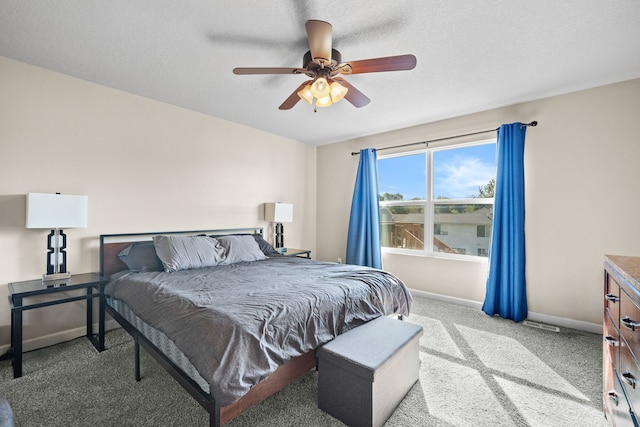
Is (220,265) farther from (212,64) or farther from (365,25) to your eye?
(365,25)

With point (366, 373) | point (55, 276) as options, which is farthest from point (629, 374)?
point (55, 276)

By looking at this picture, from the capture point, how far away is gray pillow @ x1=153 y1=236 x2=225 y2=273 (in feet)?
9.16

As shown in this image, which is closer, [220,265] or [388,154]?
[220,265]

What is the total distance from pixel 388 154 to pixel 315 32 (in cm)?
292

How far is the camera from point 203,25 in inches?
77.9

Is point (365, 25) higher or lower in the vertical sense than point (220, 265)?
higher

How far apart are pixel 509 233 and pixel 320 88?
2.70m

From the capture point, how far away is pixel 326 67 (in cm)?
201

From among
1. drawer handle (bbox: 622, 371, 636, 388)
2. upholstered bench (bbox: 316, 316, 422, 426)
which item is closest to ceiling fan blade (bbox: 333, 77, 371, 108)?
upholstered bench (bbox: 316, 316, 422, 426)

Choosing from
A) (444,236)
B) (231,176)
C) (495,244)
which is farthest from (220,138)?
(495,244)

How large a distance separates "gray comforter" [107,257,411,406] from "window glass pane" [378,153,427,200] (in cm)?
197

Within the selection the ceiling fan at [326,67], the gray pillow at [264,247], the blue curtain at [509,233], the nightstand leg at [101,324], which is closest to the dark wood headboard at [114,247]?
the nightstand leg at [101,324]

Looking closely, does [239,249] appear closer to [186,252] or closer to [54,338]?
[186,252]

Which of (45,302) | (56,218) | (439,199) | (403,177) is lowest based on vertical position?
(45,302)
